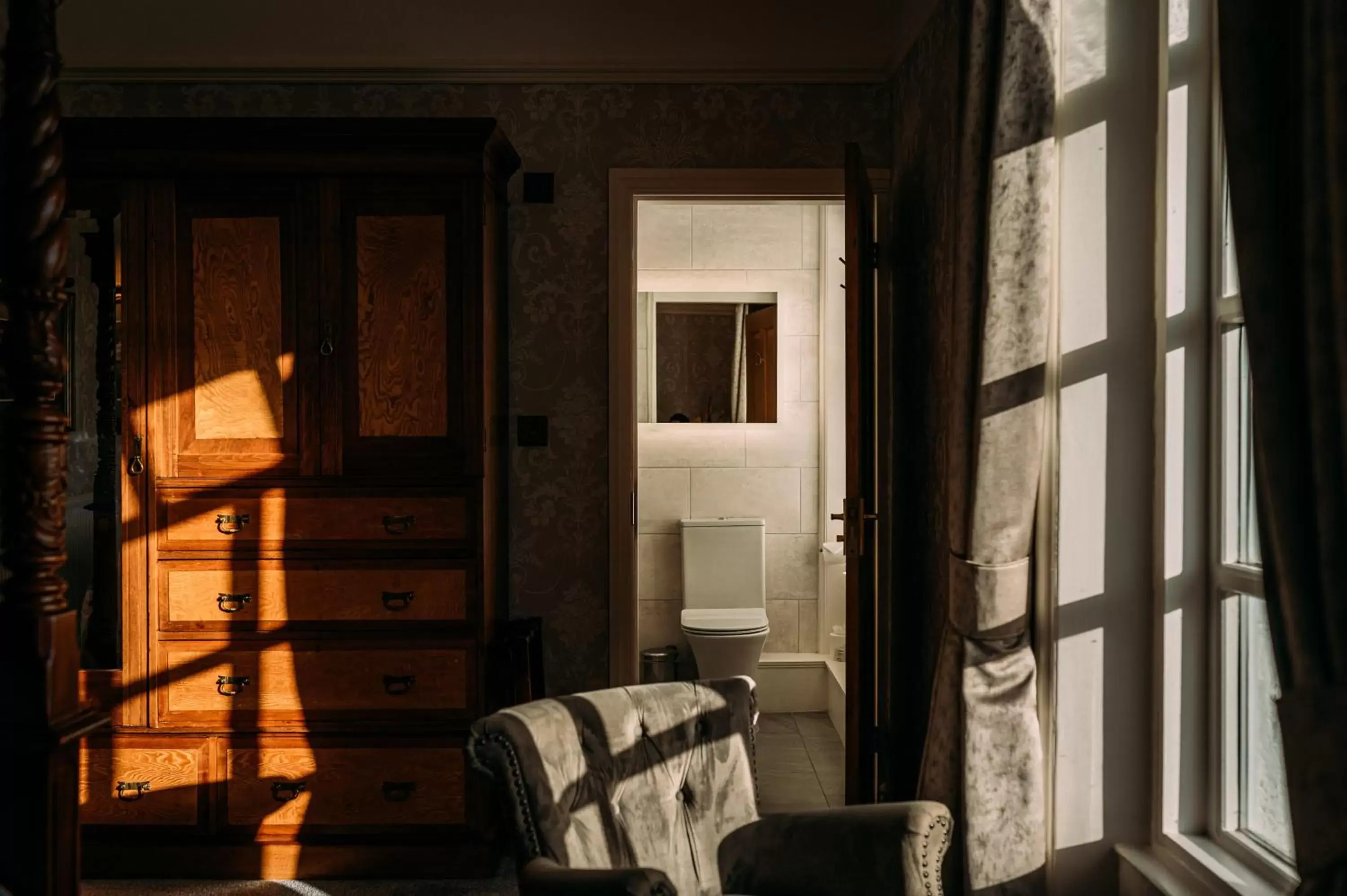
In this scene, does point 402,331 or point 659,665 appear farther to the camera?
point 659,665

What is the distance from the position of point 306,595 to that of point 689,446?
241cm

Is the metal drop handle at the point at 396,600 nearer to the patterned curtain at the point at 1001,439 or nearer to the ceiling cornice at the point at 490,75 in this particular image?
the patterned curtain at the point at 1001,439

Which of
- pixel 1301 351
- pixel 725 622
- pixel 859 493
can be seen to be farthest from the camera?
pixel 725 622

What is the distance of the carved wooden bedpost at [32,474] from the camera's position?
1.71m

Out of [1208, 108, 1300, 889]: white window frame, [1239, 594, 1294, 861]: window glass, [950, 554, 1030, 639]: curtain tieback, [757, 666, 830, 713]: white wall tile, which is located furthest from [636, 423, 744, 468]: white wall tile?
[1239, 594, 1294, 861]: window glass

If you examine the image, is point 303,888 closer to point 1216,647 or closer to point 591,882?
point 591,882

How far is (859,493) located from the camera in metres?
2.75

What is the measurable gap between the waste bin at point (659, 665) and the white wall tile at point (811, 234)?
2.04m

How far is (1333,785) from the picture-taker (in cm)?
114

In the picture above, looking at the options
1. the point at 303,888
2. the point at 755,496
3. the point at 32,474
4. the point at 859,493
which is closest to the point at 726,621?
the point at 755,496

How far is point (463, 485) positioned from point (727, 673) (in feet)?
6.33

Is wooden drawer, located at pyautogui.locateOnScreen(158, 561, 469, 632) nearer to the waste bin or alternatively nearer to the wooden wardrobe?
the wooden wardrobe

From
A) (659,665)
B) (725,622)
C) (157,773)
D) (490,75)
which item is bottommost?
(659,665)

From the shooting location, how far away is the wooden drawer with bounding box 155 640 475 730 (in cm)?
287
